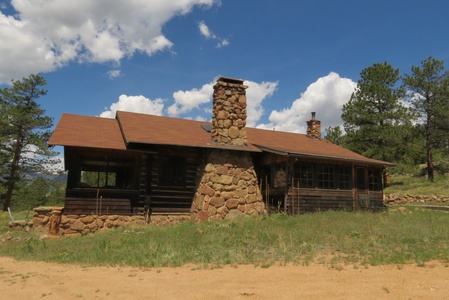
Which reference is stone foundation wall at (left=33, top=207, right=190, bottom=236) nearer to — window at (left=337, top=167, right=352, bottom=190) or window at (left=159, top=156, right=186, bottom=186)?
window at (left=159, top=156, right=186, bottom=186)

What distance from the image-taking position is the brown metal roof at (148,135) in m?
14.9

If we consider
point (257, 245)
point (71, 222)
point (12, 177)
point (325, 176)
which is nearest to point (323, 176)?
point (325, 176)

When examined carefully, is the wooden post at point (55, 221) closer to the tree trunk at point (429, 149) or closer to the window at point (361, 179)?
the window at point (361, 179)

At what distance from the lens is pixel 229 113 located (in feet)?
56.3

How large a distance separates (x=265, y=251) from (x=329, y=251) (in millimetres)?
1665

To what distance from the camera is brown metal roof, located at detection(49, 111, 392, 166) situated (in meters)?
14.9

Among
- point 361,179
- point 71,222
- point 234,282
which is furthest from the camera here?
point 361,179

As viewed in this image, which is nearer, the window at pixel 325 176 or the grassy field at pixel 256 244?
the grassy field at pixel 256 244

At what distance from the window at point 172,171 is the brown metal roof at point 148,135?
3.36 ft

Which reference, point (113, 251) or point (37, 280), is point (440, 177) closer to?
point (113, 251)

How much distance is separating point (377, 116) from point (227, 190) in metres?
20.1

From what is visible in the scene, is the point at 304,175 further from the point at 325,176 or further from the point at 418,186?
the point at 418,186

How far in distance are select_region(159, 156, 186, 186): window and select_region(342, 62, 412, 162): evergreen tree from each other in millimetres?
19720

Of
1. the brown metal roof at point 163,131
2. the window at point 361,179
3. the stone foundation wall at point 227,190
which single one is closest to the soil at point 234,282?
the stone foundation wall at point 227,190
